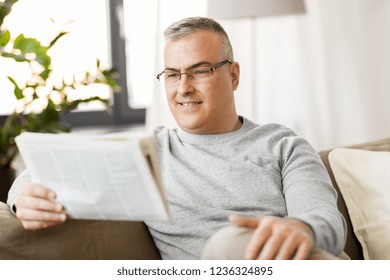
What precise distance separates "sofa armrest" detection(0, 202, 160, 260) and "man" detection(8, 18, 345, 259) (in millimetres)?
38

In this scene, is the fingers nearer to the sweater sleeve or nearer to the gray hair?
the sweater sleeve

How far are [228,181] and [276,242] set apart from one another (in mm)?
398

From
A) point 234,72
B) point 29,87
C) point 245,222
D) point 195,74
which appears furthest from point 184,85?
point 29,87

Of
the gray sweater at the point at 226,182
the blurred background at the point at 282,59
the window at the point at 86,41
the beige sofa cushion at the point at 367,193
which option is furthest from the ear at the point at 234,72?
the window at the point at 86,41

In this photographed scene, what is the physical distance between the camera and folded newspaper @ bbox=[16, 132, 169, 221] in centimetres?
101

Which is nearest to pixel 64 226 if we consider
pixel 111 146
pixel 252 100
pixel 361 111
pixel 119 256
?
pixel 119 256

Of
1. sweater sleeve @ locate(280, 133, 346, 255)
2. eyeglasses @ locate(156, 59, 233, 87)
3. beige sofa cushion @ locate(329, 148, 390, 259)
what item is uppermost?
eyeglasses @ locate(156, 59, 233, 87)

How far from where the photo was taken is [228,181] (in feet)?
4.43

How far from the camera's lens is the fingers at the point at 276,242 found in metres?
0.96

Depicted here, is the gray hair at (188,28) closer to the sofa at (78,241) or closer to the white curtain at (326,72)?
the sofa at (78,241)

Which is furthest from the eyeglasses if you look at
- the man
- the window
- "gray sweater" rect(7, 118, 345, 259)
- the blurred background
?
the window

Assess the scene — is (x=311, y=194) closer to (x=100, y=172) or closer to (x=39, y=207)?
(x=100, y=172)
